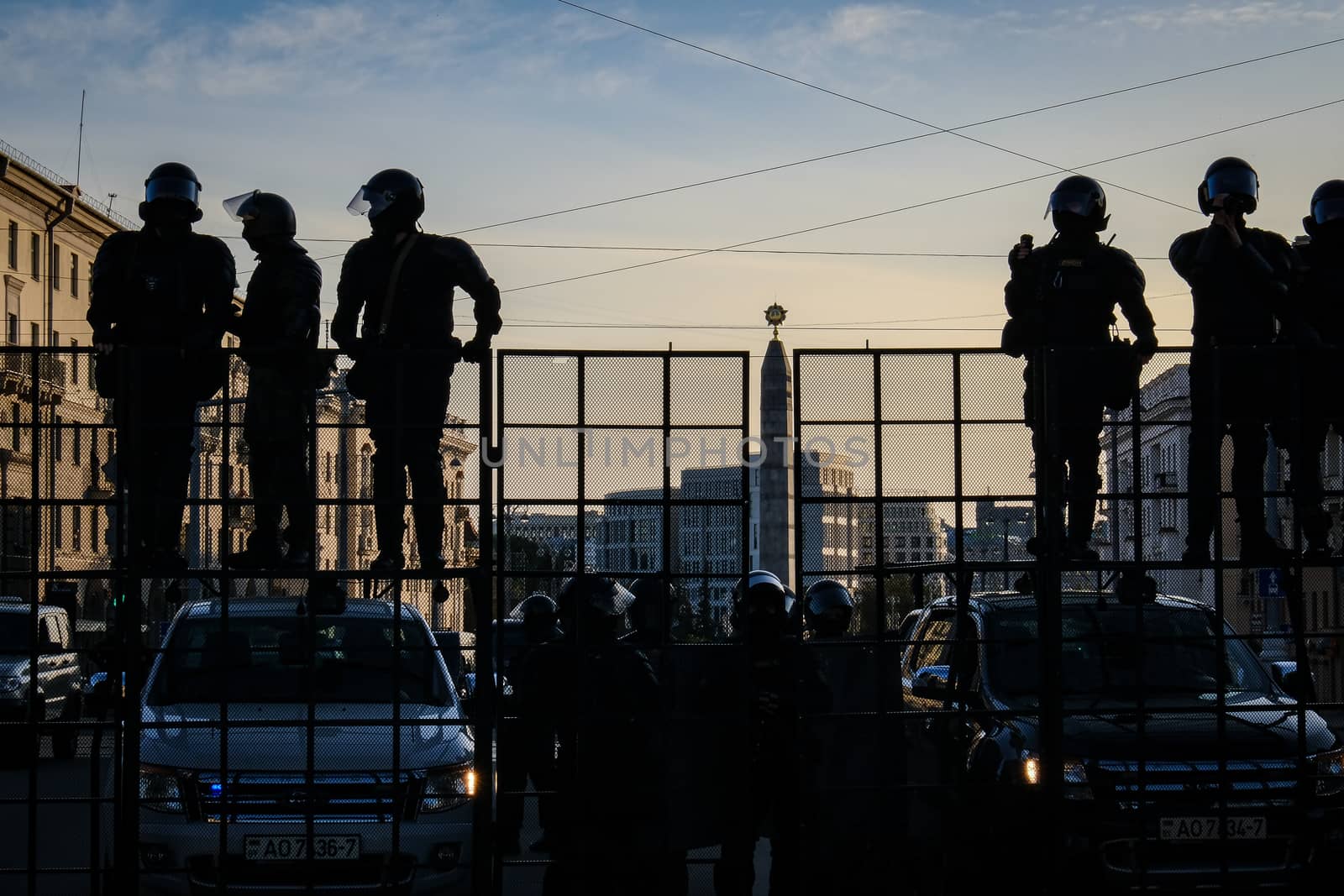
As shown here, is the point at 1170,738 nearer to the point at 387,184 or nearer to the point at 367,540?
the point at 367,540

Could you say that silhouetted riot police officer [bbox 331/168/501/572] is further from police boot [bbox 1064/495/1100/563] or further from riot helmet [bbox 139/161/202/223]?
police boot [bbox 1064/495/1100/563]

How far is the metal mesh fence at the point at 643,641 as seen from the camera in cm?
941

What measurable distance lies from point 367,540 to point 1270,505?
4897 mm

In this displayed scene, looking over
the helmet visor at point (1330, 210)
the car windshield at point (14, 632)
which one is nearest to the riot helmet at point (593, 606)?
the car windshield at point (14, 632)

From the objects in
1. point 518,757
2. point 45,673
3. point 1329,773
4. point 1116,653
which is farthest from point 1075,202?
point 45,673

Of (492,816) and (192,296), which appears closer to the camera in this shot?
(492,816)

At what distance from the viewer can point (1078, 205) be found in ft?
33.9

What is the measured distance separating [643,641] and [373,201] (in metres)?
2.73

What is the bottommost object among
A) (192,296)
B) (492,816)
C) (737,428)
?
(492,816)

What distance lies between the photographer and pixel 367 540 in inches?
390

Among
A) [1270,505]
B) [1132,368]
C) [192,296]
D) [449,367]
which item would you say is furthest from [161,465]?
[1270,505]

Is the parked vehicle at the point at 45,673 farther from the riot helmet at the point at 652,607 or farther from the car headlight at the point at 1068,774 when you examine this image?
the car headlight at the point at 1068,774

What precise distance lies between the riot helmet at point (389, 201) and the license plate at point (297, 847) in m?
3.19

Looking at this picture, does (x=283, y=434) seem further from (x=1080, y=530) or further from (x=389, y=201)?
(x=1080, y=530)
